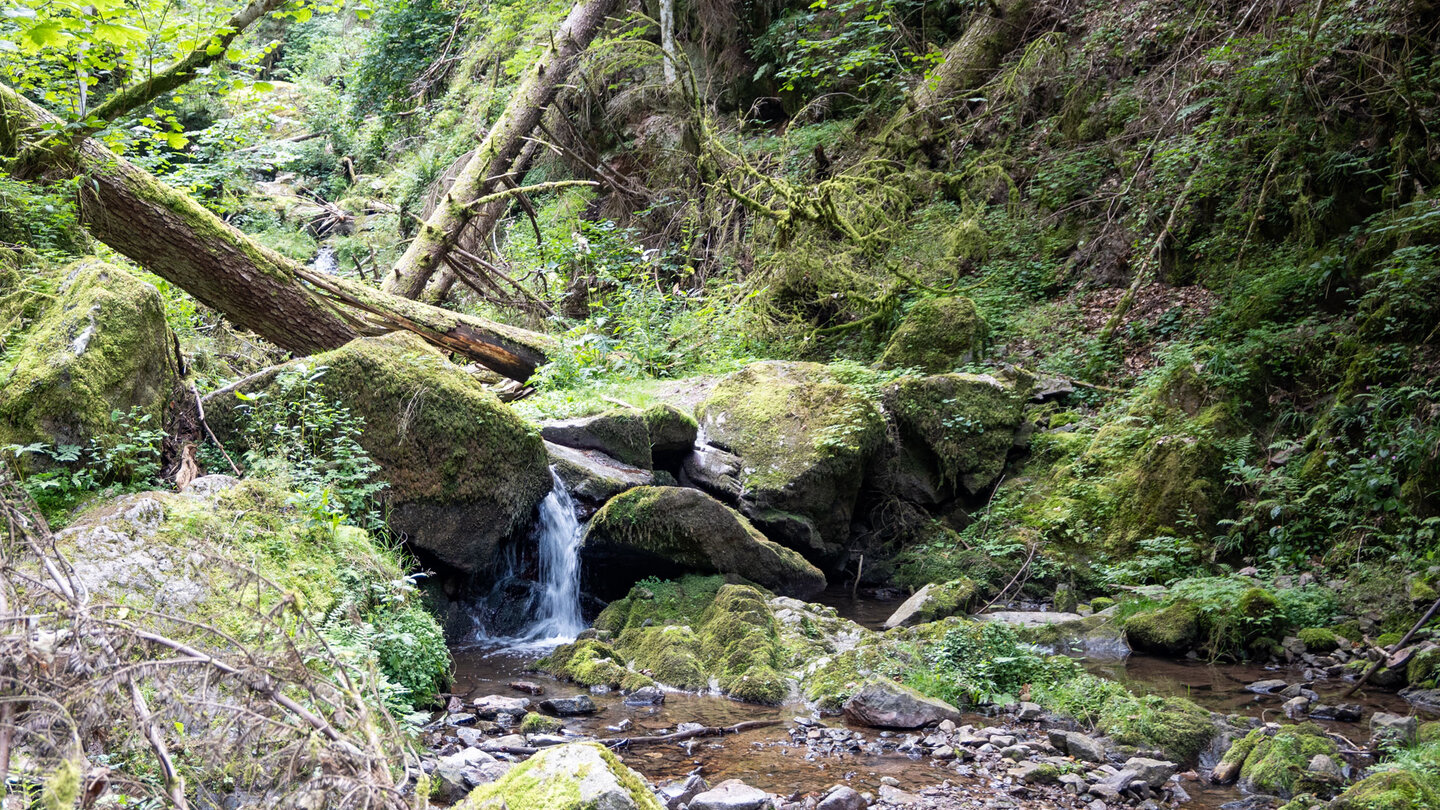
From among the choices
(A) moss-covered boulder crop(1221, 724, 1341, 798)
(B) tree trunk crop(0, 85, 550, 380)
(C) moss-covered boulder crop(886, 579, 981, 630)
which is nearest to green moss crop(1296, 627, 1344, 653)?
(A) moss-covered boulder crop(1221, 724, 1341, 798)

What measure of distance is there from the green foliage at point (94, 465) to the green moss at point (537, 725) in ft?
8.57

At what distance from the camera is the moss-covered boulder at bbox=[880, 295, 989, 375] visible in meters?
10.5

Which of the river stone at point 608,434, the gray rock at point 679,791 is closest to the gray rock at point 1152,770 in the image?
the gray rock at point 679,791

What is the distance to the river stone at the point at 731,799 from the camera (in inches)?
153

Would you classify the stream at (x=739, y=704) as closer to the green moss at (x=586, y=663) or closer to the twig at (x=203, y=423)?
the green moss at (x=586, y=663)

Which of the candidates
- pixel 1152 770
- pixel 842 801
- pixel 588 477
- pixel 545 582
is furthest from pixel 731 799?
pixel 588 477

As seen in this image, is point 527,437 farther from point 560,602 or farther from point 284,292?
point 284,292

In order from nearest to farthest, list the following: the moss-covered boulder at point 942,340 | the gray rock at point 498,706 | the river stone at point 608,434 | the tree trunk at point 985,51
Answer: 1. the gray rock at point 498,706
2. the river stone at point 608,434
3. the moss-covered boulder at point 942,340
4. the tree trunk at point 985,51

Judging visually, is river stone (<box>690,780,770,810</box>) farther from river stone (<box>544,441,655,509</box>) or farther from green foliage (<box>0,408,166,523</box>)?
river stone (<box>544,441,655,509</box>)

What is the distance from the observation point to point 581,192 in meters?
14.6

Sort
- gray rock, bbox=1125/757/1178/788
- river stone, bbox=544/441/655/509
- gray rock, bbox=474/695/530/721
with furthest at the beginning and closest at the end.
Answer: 1. river stone, bbox=544/441/655/509
2. gray rock, bbox=474/695/530/721
3. gray rock, bbox=1125/757/1178/788

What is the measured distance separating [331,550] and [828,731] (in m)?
3.05

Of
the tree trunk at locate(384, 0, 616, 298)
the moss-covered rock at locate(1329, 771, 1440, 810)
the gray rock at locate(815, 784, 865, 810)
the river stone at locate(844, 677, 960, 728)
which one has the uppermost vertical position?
the tree trunk at locate(384, 0, 616, 298)

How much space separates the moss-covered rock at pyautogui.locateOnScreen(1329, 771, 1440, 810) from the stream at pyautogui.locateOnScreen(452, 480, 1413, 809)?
0.59 metres
